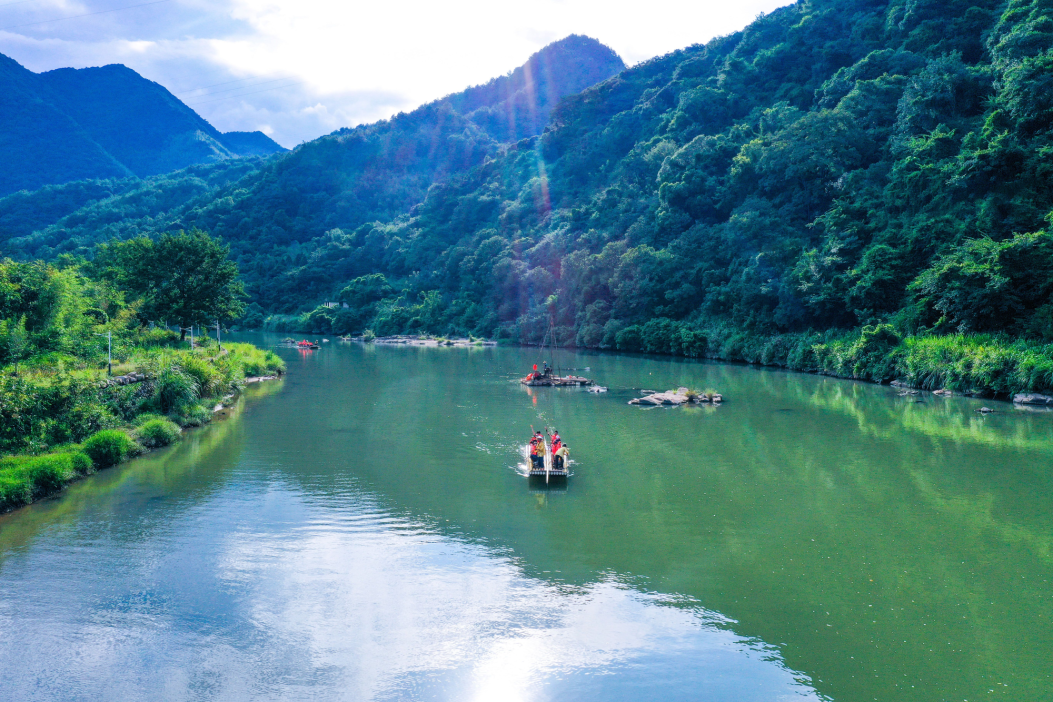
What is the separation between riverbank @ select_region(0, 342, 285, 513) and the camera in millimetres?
19953

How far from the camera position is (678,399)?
39.3m

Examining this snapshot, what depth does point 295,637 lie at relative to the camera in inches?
491

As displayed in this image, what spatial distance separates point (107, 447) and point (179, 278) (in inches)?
1052

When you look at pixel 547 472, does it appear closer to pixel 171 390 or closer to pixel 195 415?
pixel 195 415

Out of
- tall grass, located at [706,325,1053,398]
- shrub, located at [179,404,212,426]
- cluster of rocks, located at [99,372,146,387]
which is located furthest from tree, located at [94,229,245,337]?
tall grass, located at [706,325,1053,398]

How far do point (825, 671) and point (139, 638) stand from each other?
11.7m

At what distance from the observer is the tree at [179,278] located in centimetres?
4588

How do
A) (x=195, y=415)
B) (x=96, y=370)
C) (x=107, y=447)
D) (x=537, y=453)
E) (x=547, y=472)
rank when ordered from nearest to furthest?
(x=547, y=472)
(x=537, y=453)
(x=107, y=447)
(x=96, y=370)
(x=195, y=415)

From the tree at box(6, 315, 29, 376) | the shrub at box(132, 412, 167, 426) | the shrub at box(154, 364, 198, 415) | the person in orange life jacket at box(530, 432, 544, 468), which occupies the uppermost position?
the tree at box(6, 315, 29, 376)

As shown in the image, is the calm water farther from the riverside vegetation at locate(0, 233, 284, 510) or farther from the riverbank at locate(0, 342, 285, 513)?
the riverside vegetation at locate(0, 233, 284, 510)

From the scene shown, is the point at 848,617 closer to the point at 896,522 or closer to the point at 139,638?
the point at 896,522

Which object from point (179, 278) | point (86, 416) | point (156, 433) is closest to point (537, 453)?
point (156, 433)

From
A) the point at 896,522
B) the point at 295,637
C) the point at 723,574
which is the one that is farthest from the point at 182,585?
the point at 896,522

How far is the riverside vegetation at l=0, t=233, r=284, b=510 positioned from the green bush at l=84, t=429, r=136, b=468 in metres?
0.03
